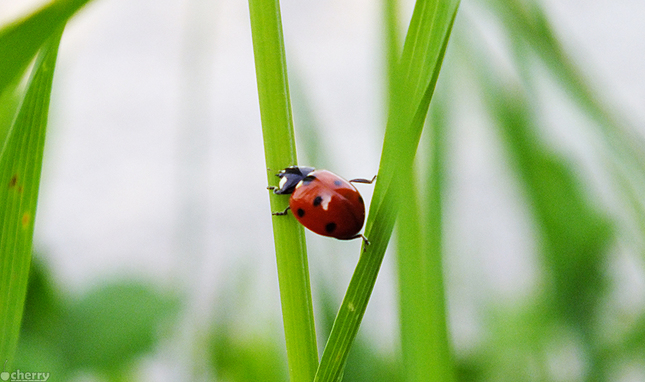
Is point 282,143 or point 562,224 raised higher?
point 282,143

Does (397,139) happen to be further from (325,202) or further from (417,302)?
(325,202)

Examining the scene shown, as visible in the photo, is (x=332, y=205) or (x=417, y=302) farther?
(x=332, y=205)

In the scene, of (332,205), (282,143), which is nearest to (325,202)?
(332,205)

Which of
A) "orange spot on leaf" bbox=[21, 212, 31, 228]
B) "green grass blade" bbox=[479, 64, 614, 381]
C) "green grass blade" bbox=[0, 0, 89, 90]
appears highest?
"green grass blade" bbox=[0, 0, 89, 90]

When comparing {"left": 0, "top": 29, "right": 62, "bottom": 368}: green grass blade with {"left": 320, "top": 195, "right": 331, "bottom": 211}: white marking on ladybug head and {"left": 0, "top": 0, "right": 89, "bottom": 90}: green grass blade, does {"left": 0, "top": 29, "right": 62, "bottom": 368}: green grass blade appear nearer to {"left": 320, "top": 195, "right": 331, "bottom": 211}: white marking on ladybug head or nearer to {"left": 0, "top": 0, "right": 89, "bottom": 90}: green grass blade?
{"left": 0, "top": 0, "right": 89, "bottom": 90}: green grass blade

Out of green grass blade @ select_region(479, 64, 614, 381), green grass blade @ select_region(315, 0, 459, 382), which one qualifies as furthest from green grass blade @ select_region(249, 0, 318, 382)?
green grass blade @ select_region(479, 64, 614, 381)

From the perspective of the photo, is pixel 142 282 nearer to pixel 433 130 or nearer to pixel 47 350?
pixel 47 350

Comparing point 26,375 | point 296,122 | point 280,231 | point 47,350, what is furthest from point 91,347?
point 280,231
